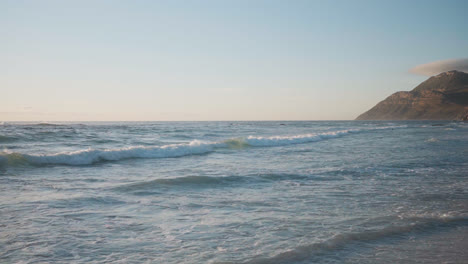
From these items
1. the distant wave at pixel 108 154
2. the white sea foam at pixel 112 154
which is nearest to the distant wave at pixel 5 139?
the distant wave at pixel 108 154

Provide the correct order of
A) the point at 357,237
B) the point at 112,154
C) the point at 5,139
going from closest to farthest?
the point at 357,237
the point at 112,154
the point at 5,139

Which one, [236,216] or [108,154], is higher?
[108,154]

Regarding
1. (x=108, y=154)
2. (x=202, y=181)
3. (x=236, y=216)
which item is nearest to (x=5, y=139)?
(x=108, y=154)

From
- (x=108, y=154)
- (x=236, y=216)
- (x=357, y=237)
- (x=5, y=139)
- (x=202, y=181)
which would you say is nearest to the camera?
(x=357, y=237)

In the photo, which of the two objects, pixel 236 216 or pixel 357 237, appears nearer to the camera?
pixel 357 237

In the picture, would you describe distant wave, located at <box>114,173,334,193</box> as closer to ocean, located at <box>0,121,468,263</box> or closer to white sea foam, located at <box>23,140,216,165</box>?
ocean, located at <box>0,121,468,263</box>

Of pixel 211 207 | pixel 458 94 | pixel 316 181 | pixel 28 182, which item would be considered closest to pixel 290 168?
pixel 316 181

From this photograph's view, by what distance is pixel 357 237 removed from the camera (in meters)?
4.23

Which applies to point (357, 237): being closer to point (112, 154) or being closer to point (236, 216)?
point (236, 216)

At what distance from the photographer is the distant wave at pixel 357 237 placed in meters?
3.57

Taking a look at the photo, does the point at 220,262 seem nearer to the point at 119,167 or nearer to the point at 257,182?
the point at 257,182

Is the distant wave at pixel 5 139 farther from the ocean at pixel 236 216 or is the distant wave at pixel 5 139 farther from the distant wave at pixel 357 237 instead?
the distant wave at pixel 357 237

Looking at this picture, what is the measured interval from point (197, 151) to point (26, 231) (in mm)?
13129

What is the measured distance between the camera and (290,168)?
11.0m
